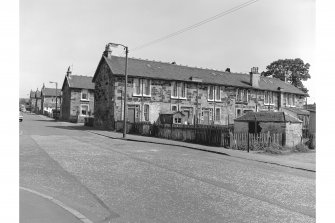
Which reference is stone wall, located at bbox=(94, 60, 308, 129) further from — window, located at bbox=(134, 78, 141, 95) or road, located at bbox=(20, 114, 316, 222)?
road, located at bbox=(20, 114, 316, 222)

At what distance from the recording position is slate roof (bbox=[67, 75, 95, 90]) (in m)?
57.4

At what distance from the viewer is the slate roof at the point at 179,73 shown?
36831mm

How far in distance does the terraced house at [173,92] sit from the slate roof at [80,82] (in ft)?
56.2

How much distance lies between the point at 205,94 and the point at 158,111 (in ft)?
23.9

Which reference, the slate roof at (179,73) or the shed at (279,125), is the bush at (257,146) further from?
the slate roof at (179,73)

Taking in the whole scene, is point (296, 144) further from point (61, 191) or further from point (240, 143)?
point (61, 191)

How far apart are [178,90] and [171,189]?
3071cm

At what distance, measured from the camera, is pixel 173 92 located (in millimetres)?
38125

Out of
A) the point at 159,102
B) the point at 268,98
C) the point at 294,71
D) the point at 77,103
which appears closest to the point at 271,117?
the point at 159,102

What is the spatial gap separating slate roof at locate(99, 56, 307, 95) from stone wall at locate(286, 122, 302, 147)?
19.7m

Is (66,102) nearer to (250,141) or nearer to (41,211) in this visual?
(250,141)

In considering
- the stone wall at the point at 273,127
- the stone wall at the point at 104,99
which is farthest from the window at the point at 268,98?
the stone wall at the point at 273,127

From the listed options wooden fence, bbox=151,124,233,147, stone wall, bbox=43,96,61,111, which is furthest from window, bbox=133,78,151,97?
stone wall, bbox=43,96,61,111

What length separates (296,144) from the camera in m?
20.1
